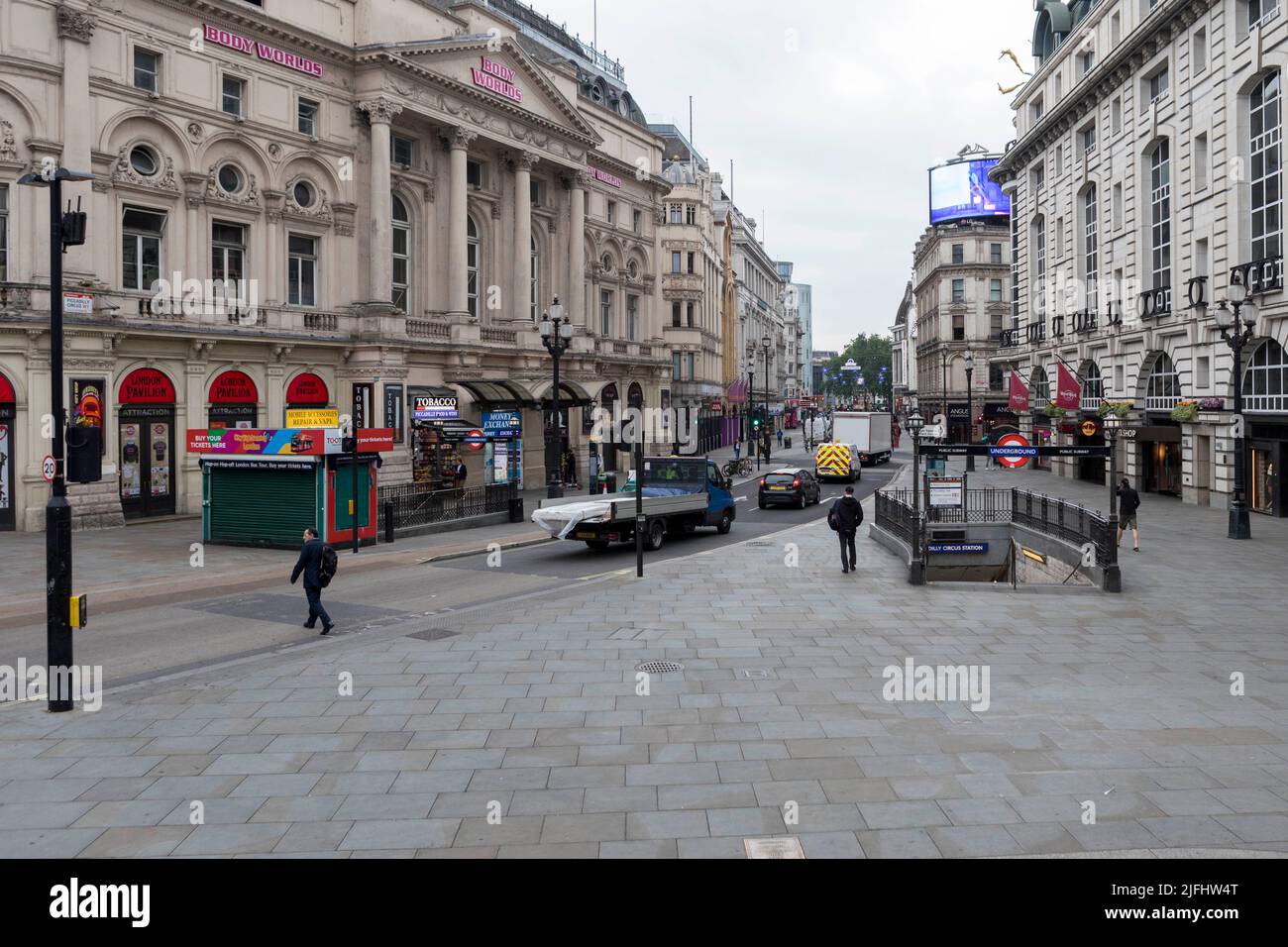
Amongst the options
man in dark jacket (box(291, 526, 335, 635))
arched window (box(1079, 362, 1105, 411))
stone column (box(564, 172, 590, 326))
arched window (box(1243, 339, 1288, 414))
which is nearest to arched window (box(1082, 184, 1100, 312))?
A: arched window (box(1079, 362, 1105, 411))

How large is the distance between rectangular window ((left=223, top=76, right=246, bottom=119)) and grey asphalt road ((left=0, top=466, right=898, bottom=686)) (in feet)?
64.3

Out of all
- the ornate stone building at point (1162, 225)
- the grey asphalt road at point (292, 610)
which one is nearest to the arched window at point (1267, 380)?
the ornate stone building at point (1162, 225)

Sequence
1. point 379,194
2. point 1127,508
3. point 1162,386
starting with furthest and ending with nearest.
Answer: point 1162,386 → point 379,194 → point 1127,508

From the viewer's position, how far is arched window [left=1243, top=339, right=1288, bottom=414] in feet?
99.0

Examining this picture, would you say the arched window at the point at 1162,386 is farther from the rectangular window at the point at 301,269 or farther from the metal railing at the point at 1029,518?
the rectangular window at the point at 301,269

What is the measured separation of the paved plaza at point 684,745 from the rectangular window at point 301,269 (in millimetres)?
24791

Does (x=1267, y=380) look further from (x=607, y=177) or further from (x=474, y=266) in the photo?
(x=607, y=177)

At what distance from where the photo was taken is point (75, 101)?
2853 cm

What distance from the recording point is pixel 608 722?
10.6m

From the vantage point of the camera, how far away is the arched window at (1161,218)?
38469mm

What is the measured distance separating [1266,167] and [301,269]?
3349 centimetres

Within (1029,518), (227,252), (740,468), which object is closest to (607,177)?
(740,468)

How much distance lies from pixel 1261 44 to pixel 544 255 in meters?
31.3
